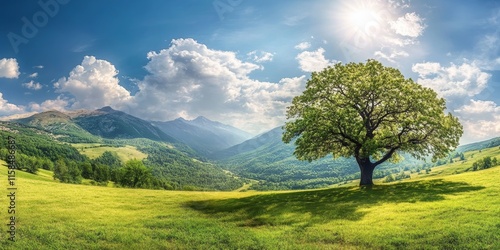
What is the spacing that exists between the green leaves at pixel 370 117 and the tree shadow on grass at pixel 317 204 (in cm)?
721

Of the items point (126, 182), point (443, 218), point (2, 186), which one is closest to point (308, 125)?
point (443, 218)

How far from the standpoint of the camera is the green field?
2305 cm

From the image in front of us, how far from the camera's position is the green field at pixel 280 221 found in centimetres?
2305

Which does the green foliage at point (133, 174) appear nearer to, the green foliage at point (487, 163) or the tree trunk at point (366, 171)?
the tree trunk at point (366, 171)

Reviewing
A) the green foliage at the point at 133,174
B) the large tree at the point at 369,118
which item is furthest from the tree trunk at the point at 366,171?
the green foliage at the point at 133,174

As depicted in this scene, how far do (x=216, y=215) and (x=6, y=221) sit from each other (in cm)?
1942

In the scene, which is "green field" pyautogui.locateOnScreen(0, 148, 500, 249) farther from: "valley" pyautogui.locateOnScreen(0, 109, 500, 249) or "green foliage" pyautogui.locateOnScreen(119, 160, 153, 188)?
"green foliage" pyautogui.locateOnScreen(119, 160, 153, 188)

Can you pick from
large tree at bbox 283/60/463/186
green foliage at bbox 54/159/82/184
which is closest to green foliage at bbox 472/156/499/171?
large tree at bbox 283/60/463/186

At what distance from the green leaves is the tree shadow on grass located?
7209mm

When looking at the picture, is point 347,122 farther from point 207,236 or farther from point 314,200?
point 207,236

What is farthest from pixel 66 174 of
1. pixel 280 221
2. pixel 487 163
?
pixel 487 163

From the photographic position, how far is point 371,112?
48.0m

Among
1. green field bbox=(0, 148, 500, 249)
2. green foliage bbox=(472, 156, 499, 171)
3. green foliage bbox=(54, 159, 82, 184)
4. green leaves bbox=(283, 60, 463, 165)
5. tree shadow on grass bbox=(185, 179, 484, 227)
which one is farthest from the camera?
green foliage bbox=(472, 156, 499, 171)

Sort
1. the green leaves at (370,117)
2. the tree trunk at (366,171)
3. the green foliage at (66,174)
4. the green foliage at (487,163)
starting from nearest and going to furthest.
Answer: the green leaves at (370,117) < the tree trunk at (366,171) < the green foliage at (66,174) < the green foliage at (487,163)
